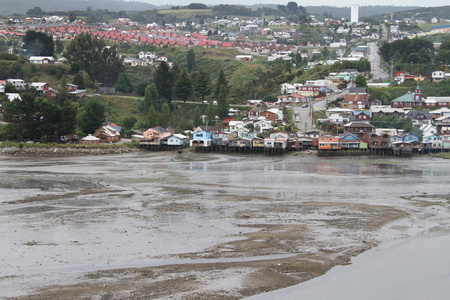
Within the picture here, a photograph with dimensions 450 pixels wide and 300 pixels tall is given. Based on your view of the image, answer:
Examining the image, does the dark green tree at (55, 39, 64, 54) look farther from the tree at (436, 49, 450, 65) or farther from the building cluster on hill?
the tree at (436, 49, 450, 65)

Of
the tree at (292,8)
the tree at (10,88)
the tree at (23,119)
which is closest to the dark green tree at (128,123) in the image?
the tree at (23,119)

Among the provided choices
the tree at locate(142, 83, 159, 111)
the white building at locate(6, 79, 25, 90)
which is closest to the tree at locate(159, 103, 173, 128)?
the tree at locate(142, 83, 159, 111)

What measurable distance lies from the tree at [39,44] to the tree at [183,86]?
20.9 m

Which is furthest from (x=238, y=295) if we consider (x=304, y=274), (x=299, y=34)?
(x=299, y=34)

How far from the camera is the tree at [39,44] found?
218 feet

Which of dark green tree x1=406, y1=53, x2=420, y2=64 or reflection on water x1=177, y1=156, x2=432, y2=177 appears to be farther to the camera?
dark green tree x1=406, y1=53, x2=420, y2=64

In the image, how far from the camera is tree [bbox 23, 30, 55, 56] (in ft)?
218

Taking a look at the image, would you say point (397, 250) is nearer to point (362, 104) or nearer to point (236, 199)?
point (236, 199)

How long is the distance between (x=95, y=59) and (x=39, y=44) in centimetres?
807

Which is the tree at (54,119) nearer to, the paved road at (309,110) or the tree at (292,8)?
the paved road at (309,110)

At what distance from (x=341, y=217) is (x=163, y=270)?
27.2 ft

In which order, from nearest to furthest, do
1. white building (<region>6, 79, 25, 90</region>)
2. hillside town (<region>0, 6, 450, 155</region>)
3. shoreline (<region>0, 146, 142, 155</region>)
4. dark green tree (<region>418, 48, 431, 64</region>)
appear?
shoreline (<region>0, 146, 142, 155</region>) → hillside town (<region>0, 6, 450, 155</region>) → white building (<region>6, 79, 25, 90</region>) → dark green tree (<region>418, 48, 431, 64</region>)

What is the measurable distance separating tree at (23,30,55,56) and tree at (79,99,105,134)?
2522 cm

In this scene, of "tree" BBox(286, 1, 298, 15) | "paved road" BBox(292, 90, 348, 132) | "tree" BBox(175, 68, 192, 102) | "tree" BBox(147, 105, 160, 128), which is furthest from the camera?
"tree" BBox(286, 1, 298, 15)
